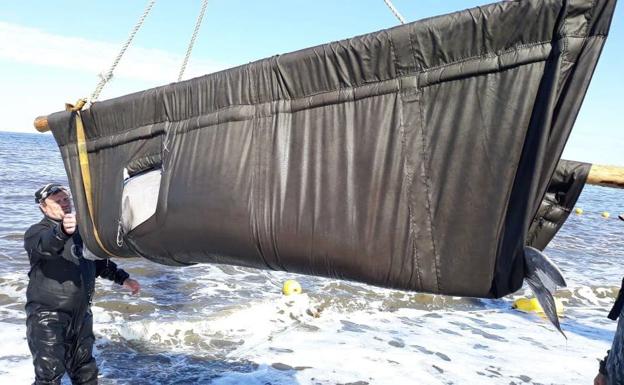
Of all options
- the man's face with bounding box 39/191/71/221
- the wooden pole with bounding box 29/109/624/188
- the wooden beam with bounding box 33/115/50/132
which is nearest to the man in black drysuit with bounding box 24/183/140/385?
the man's face with bounding box 39/191/71/221

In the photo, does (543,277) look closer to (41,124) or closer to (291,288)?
(41,124)

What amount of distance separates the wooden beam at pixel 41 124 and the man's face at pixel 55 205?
2.84 ft

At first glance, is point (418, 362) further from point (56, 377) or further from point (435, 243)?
point (435, 243)

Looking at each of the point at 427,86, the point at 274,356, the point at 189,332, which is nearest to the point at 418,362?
the point at 274,356

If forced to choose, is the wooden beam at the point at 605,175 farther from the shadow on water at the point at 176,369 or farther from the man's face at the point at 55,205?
the shadow on water at the point at 176,369

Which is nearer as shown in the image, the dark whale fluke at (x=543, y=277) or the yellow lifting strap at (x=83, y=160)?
the dark whale fluke at (x=543, y=277)

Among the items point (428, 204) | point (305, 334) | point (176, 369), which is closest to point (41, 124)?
point (428, 204)

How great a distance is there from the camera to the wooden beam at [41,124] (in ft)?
10.8

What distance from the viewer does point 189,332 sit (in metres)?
7.24

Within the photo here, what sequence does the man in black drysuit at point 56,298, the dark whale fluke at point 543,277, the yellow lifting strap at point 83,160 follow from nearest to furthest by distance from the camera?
the dark whale fluke at point 543,277 → the yellow lifting strap at point 83,160 → the man in black drysuit at point 56,298

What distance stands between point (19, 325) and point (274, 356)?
402 cm

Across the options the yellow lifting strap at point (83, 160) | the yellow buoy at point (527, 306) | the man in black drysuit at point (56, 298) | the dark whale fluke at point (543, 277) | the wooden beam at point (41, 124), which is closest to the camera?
the dark whale fluke at point (543, 277)

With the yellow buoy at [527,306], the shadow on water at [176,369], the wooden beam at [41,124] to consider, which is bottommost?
the shadow on water at [176,369]

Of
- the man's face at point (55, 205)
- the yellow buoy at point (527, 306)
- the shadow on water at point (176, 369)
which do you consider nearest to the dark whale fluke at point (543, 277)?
the man's face at point (55, 205)
